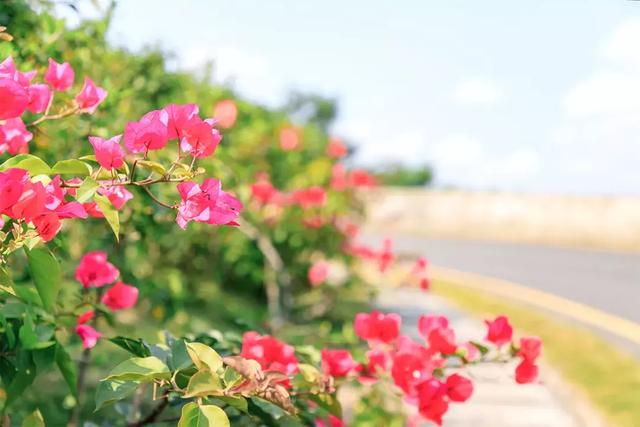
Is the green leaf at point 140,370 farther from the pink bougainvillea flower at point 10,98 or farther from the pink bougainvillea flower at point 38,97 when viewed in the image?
the pink bougainvillea flower at point 38,97

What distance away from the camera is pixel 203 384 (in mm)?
1384

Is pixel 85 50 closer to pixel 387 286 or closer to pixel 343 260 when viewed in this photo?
pixel 343 260

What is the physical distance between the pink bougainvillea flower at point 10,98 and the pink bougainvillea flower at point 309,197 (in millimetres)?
5936

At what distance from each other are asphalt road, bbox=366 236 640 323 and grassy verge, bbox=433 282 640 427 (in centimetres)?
138

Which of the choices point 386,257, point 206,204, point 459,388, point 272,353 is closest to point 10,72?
point 206,204

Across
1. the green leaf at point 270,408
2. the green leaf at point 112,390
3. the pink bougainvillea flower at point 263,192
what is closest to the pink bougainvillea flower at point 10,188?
the green leaf at point 112,390

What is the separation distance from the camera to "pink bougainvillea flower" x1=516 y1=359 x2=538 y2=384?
203 centimetres

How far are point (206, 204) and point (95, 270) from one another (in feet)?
2.72

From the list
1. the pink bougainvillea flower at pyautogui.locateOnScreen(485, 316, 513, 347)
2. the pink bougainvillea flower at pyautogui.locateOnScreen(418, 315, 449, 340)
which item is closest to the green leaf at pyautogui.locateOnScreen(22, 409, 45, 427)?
the pink bougainvillea flower at pyautogui.locateOnScreen(418, 315, 449, 340)

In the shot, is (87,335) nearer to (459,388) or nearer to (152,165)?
(152,165)

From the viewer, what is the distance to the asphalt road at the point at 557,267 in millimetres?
11688

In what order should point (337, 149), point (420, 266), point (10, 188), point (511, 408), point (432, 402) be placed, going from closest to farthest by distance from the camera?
point (10, 188) < point (432, 402) < point (420, 266) < point (511, 408) < point (337, 149)

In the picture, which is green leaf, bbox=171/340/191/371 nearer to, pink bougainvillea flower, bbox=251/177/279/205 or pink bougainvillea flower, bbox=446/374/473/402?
pink bougainvillea flower, bbox=446/374/473/402

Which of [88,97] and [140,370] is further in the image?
[88,97]
